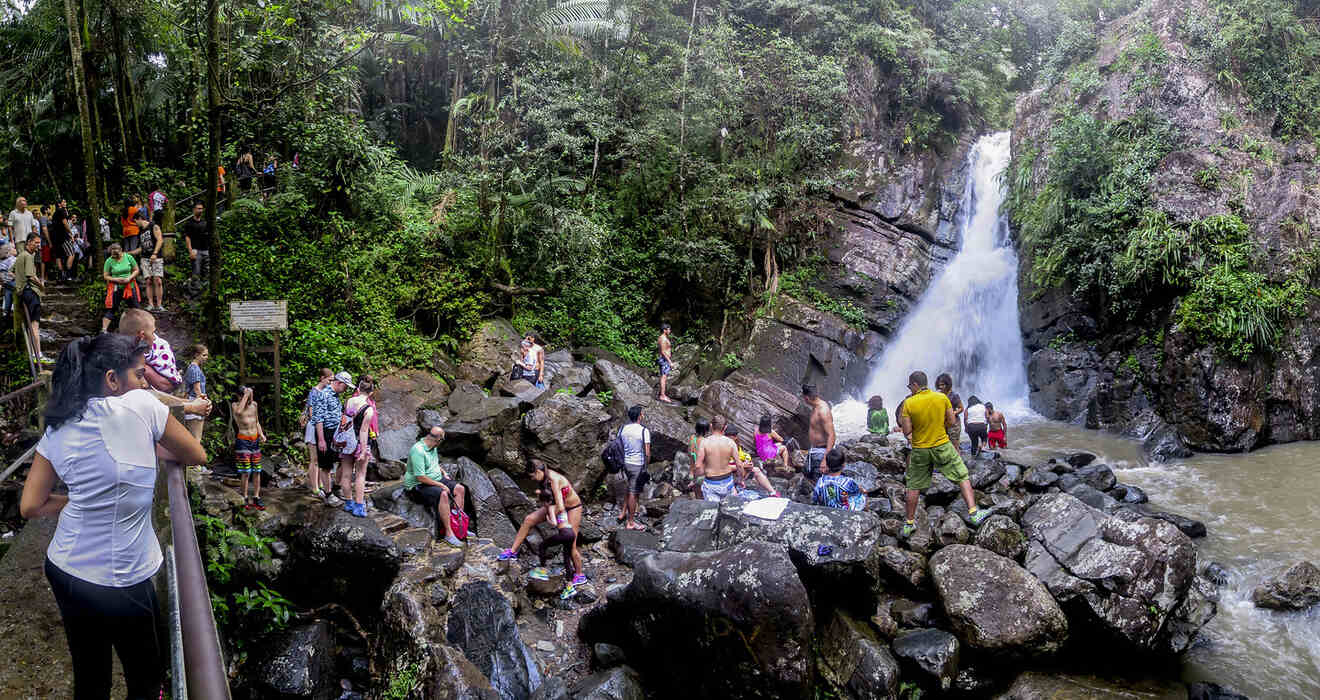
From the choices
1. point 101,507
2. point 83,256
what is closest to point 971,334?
point 101,507

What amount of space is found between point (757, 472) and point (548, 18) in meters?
14.2

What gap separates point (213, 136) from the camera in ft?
31.0

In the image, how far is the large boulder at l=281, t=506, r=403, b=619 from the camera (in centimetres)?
730

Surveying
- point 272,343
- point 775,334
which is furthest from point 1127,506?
point 272,343

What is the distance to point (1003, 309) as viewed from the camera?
18766 mm

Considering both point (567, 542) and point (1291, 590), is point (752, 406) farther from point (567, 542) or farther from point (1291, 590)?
point (1291, 590)

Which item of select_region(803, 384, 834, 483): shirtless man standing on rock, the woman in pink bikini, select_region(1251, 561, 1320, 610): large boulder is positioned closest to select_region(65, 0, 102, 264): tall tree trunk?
the woman in pink bikini

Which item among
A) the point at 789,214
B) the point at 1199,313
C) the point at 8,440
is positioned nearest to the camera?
the point at 8,440

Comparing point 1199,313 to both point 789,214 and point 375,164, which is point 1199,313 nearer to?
point 789,214

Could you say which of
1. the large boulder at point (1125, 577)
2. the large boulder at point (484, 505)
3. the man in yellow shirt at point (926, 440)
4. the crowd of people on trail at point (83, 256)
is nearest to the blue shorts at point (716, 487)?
the man in yellow shirt at point (926, 440)

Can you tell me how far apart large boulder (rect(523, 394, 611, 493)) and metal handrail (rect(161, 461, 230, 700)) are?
8.50 m

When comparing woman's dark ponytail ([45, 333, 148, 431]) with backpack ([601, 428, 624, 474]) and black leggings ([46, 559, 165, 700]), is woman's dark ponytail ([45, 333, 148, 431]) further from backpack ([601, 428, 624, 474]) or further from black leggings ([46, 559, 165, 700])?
backpack ([601, 428, 624, 474])

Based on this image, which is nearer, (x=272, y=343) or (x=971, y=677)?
(x=971, y=677)

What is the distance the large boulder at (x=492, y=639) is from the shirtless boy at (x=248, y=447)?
10.1 ft
